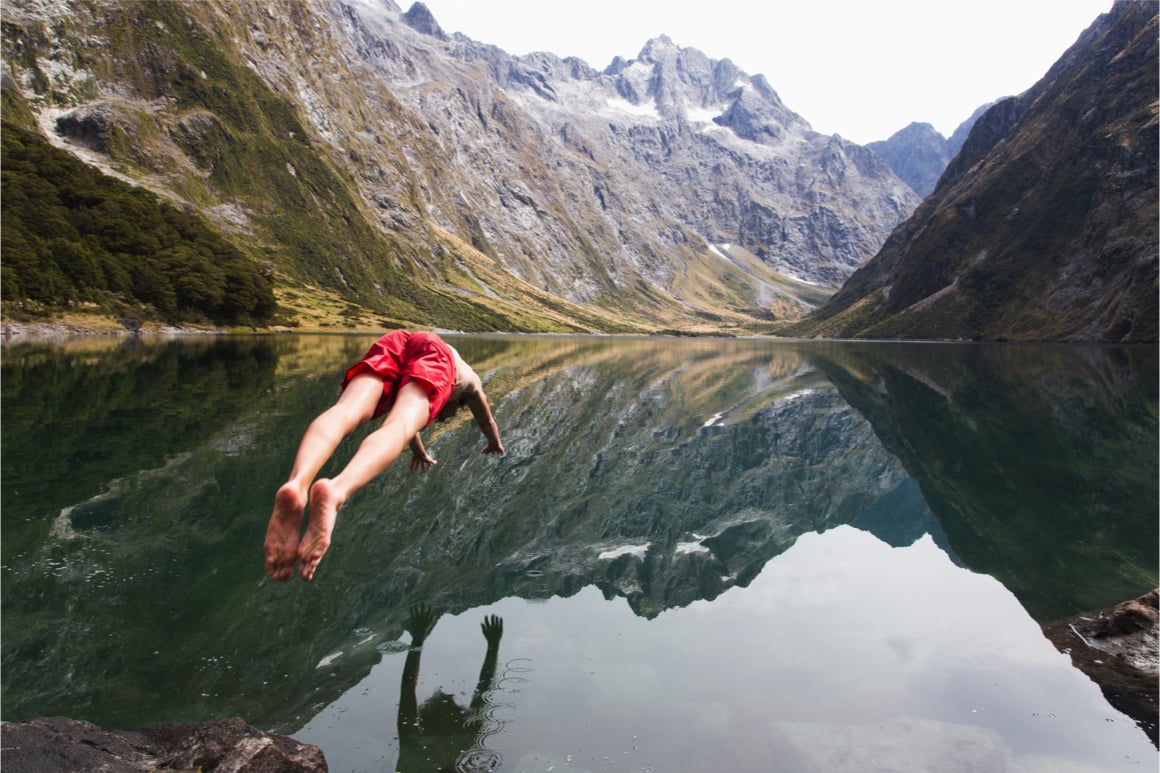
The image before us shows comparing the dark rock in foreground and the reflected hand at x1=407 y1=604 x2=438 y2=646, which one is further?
the reflected hand at x1=407 y1=604 x2=438 y2=646

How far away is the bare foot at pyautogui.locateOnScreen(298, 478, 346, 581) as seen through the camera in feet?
16.3

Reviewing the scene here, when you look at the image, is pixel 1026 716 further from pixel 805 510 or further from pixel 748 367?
pixel 748 367

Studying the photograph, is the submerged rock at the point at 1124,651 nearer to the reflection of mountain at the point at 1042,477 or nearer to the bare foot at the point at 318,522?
the reflection of mountain at the point at 1042,477

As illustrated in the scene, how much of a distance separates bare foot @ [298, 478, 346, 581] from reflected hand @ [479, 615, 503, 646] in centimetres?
678

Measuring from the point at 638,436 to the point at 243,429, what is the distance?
58.9 ft

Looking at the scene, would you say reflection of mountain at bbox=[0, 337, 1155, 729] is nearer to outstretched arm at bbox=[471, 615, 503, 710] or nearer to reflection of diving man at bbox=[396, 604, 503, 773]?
outstretched arm at bbox=[471, 615, 503, 710]

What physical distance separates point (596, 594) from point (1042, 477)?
66.1ft

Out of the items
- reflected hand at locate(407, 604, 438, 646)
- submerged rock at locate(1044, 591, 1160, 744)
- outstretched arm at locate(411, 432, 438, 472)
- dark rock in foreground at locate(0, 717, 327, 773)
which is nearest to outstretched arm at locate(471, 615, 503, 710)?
reflected hand at locate(407, 604, 438, 646)

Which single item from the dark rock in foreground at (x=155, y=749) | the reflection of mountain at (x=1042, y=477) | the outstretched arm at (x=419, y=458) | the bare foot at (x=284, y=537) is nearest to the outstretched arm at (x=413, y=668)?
the dark rock in foreground at (x=155, y=749)

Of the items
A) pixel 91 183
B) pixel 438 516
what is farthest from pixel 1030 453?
pixel 91 183

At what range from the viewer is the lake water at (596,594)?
29.0ft

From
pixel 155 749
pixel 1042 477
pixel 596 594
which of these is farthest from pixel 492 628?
pixel 1042 477

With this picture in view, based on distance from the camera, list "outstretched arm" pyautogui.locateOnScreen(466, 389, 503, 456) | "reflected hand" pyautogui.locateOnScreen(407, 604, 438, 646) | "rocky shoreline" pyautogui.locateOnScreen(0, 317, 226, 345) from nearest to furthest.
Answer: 1. "outstretched arm" pyautogui.locateOnScreen(466, 389, 503, 456)
2. "reflected hand" pyautogui.locateOnScreen(407, 604, 438, 646)
3. "rocky shoreline" pyautogui.locateOnScreen(0, 317, 226, 345)

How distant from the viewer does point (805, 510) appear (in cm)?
2198
